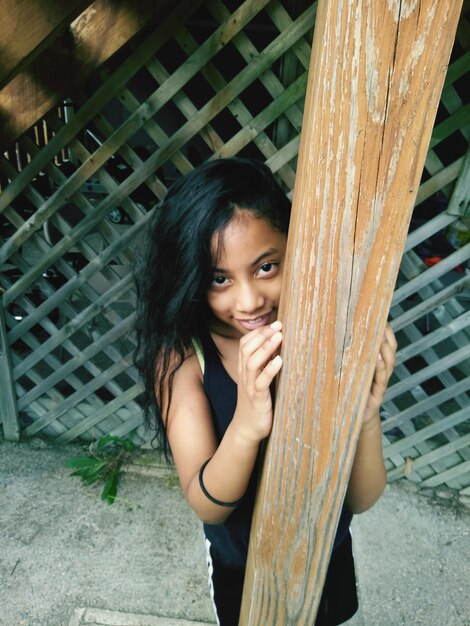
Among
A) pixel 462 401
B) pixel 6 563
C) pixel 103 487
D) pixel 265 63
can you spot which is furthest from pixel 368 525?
pixel 265 63

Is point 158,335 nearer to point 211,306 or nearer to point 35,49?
point 211,306

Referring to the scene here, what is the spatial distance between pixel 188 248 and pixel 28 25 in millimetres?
516

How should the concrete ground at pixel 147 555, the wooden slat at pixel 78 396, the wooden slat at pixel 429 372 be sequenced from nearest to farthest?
the concrete ground at pixel 147 555 < the wooden slat at pixel 429 372 < the wooden slat at pixel 78 396

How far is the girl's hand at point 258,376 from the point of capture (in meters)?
0.61

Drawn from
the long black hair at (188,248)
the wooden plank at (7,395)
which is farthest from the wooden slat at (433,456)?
the wooden plank at (7,395)

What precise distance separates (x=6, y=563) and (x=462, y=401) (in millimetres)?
2235

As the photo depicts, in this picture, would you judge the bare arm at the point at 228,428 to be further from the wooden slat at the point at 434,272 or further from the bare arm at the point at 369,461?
the wooden slat at the point at 434,272

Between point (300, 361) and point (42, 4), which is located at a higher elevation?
point (42, 4)

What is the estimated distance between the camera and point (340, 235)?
0.48 metres

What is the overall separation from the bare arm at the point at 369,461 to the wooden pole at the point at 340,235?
23 cm

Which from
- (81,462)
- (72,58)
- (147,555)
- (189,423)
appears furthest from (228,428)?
(81,462)

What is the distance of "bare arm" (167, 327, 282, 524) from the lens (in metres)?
0.63

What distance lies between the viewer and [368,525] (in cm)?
234

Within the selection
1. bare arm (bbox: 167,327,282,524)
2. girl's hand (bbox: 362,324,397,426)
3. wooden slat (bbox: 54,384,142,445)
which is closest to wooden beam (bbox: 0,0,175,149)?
bare arm (bbox: 167,327,282,524)
